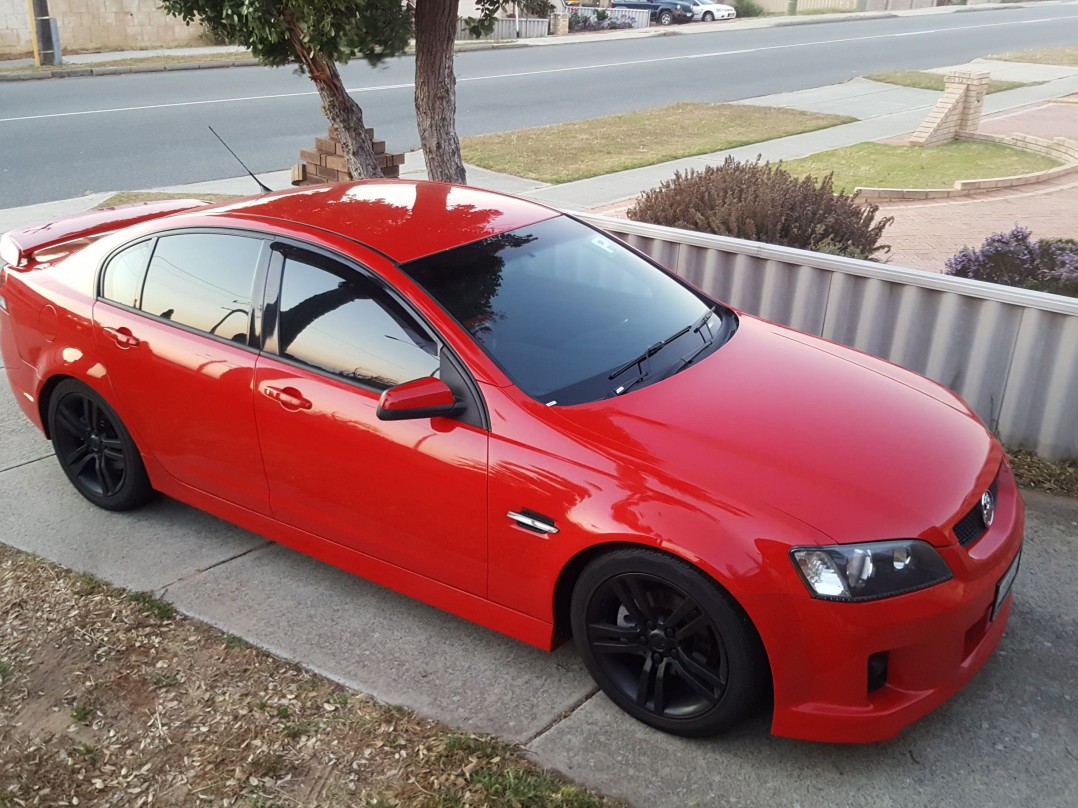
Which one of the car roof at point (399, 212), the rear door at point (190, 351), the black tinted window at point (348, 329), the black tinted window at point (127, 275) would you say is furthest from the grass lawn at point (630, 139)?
the black tinted window at point (348, 329)

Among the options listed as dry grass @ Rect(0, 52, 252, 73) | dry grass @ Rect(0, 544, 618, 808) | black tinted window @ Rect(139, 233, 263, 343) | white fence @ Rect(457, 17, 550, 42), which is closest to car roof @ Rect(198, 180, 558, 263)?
black tinted window @ Rect(139, 233, 263, 343)

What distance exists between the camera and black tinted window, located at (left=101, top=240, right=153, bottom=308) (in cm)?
481

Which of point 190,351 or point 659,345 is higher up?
point 659,345

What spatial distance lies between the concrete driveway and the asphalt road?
4572 millimetres

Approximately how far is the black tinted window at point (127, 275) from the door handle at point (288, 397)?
3.46 ft

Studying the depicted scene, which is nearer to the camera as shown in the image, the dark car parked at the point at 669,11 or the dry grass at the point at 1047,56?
the dry grass at the point at 1047,56

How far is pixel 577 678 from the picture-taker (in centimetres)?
395

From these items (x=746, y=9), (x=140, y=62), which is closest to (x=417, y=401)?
(x=140, y=62)

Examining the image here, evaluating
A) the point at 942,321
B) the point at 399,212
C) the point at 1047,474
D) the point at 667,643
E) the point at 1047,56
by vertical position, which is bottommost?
the point at 1047,474

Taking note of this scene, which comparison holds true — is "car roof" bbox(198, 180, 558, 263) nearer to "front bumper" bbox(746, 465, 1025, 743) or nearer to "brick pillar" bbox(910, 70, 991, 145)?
"front bumper" bbox(746, 465, 1025, 743)

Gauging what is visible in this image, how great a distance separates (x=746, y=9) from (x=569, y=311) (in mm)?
45722

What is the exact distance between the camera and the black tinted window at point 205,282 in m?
4.41

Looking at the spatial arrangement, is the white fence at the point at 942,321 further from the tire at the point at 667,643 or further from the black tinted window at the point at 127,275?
the black tinted window at the point at 127,275

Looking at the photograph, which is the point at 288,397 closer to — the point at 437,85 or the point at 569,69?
the point at 437,85
